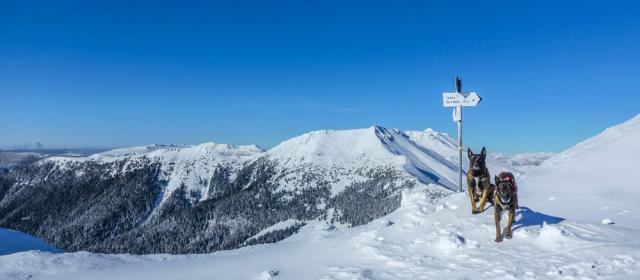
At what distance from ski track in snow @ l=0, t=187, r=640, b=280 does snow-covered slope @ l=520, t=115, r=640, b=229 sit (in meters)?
4.86

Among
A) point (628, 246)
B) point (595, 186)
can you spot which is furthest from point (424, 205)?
point (595, 186)

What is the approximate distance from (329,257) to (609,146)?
2337 centimetres

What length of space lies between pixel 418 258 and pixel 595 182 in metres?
16.3

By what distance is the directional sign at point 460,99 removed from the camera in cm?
1703

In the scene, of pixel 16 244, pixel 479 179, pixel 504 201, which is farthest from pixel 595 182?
pixel 16 244

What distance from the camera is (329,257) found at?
11391mm

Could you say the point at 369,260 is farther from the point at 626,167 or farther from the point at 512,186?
the point at 626,167

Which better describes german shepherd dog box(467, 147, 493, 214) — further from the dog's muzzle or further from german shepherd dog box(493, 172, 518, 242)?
the dog's muzzle

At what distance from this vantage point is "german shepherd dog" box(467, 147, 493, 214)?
42.2ft

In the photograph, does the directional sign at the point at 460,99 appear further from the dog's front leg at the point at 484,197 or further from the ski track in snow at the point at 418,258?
the ski track in snow at the point at 418,258

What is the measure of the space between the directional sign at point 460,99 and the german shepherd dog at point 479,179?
177 inches

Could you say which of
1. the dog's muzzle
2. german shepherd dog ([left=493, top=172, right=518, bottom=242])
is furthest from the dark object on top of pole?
the dog's muzzle

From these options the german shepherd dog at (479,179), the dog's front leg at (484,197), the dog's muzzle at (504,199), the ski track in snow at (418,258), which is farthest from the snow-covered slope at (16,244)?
the dog's muzzle at (504,199)

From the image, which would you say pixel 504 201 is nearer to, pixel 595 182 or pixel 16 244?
pixel 595 182
